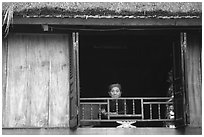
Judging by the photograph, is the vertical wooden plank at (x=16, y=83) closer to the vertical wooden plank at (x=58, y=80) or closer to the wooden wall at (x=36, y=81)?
the wooden wall at (x=36, y=81)

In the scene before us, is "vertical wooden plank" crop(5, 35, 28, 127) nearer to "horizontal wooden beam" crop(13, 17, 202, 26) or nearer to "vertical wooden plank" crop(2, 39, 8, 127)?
"vertical wooden plank" crop(2, 39, 8, 127)

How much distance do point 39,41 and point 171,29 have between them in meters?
1.95

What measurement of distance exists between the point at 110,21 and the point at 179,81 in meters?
1.27

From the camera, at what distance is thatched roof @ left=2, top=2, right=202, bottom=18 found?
279 inches

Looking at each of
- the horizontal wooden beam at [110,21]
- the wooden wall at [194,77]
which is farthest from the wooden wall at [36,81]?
the wooden wall at [194,77]

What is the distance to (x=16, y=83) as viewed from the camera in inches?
292

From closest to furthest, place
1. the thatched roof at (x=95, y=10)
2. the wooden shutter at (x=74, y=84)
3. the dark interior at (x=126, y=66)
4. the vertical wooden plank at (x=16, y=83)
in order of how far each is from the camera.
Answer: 1. the wooden shutter at (x=74, y=84)
2. the thatched roof at (x=95, y=10)
3. the vertical wooden plank at (x=16, y=83)
4. the dark interior at (x=126, y=66)

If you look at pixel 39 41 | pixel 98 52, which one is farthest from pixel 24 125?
pixel 98 52

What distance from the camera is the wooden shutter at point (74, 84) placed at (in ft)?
22.7

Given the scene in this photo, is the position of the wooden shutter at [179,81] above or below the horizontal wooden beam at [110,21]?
below

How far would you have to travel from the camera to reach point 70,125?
7207mm

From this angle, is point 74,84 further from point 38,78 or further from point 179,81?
point 179,81

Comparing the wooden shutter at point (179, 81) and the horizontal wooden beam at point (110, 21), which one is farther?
the horizontal wooden beam at point (110, 21)

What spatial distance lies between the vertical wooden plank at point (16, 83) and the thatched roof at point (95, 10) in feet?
2.15
